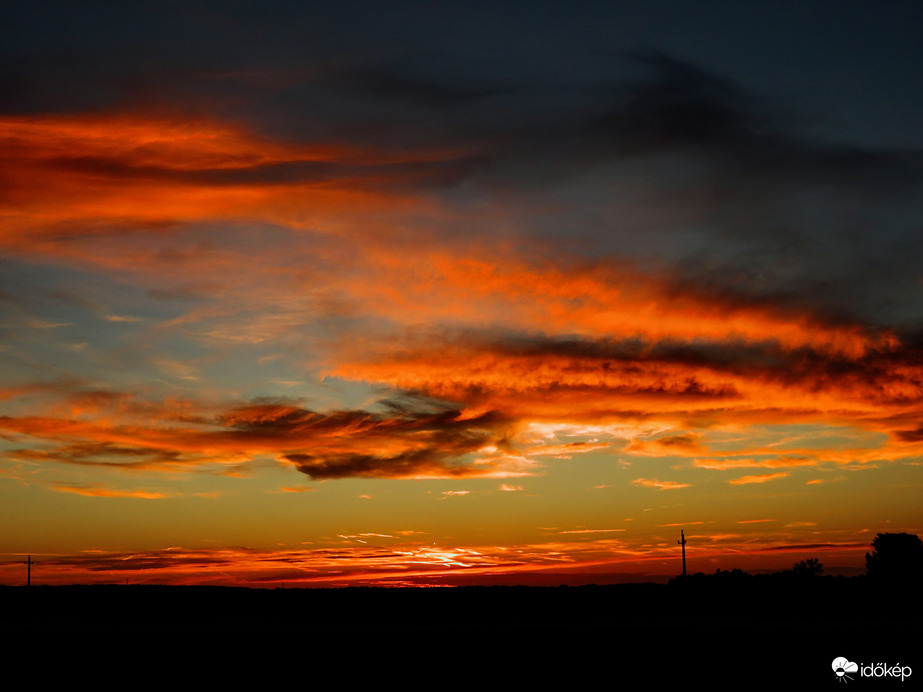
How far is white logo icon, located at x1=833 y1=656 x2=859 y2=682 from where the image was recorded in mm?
28219

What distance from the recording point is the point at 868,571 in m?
135

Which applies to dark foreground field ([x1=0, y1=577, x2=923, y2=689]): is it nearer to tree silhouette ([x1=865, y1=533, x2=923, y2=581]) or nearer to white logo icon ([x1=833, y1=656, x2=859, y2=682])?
white logo icon ([x1=833, y1=656, x2=859, y2=682])

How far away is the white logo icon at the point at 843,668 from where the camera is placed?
2822 centimetres

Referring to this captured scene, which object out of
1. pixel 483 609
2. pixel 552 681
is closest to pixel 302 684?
pixel 552 681

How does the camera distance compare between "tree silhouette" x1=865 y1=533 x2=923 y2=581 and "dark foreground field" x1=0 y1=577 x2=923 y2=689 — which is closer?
"dark foreground field" x1=0 y1=577 x2=923 y2=689

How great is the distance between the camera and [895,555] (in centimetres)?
13512

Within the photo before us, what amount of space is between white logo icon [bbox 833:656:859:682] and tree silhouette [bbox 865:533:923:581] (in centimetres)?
11709

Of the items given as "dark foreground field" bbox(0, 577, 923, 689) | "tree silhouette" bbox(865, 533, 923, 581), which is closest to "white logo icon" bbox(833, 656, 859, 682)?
"dark foreground field" bbox(0, 577, 923, 689)

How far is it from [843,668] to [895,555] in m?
124

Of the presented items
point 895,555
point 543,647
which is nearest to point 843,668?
point 543,647

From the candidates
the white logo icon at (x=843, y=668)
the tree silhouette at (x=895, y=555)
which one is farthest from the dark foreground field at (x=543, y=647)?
the tree silhouette at (x=895, y=555)

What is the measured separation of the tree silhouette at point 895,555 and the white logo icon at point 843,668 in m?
117

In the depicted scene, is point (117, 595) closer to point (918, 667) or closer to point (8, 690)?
point (8, 690)

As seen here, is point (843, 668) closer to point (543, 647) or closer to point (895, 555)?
point (543, 647)
